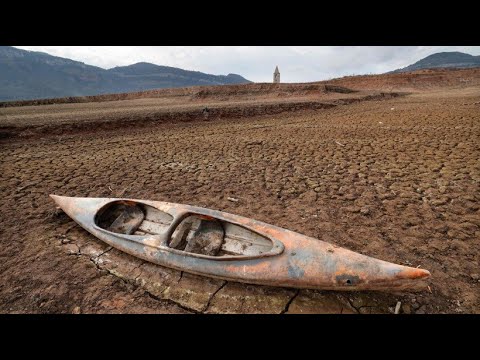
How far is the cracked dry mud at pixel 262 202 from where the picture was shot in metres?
2.10

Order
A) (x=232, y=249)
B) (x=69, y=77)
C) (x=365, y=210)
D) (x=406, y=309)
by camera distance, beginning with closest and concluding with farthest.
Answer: (x=406, y=309), (x=232, y=249), (x=365, y=210), (x=69, y=77)

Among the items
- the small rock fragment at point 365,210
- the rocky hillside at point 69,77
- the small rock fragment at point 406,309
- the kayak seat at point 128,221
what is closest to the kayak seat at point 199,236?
the kayak seat at point 128,221

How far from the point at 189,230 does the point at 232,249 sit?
60 centimetres

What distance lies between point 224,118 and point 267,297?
899cm

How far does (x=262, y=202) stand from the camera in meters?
3.63

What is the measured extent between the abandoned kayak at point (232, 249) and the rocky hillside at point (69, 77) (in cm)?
12230

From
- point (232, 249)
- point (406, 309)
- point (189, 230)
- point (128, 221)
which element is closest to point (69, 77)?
point (128, 221)

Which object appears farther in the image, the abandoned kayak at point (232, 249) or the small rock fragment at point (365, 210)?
the small rock fragment at point (365, 210)

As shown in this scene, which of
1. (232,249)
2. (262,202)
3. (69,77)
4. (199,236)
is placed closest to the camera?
(232,249)

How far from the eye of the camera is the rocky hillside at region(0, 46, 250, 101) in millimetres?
111819

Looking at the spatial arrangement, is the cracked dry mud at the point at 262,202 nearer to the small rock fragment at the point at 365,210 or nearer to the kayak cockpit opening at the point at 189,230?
the small rock fragment at the point at 365,210

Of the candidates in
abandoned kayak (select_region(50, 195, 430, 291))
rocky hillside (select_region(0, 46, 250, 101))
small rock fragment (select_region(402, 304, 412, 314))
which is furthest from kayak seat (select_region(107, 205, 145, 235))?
rocky hillside (select_region(0, 46, 250, 101))

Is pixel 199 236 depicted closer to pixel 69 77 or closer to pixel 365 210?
pixel 365 210

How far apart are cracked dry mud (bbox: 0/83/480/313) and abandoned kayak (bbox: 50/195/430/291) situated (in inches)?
6.3
